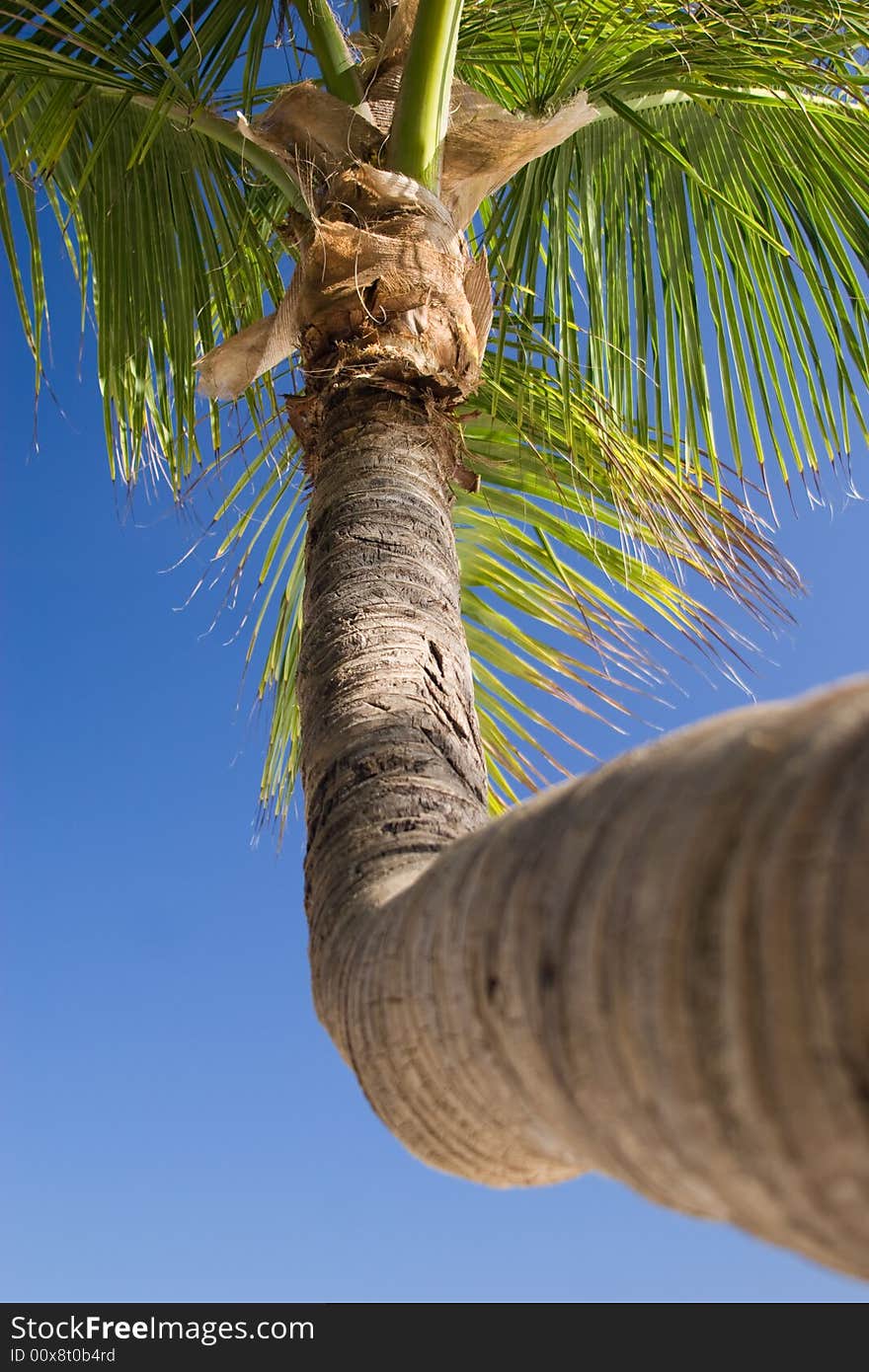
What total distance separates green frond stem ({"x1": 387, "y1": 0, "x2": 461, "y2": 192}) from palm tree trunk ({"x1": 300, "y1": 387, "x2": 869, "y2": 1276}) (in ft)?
4.61

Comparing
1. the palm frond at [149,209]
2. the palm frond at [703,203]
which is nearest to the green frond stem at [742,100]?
the palm frond at [703,203]

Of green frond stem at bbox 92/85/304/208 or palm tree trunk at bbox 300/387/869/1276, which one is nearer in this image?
palm tree trunk at bbox 300/387/869/1276

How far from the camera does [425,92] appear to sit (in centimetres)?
177

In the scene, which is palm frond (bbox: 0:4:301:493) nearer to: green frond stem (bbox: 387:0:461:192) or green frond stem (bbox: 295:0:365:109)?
green frond stem (bbox: 295:0:365:109)

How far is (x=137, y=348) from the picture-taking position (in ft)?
8.03

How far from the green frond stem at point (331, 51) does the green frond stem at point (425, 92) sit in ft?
0.68

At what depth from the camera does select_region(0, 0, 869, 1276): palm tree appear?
43 centimetres

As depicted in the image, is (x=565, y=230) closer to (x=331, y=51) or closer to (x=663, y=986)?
(x=331, y=51)

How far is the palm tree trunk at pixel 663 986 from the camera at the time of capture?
40 centimetres

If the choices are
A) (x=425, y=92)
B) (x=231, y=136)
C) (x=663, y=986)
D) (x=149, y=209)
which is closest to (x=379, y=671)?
(x=663, y=986)

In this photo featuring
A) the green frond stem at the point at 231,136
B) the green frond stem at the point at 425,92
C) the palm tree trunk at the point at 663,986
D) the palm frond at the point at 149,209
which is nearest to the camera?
the palm tree trunk at the point at 663,986

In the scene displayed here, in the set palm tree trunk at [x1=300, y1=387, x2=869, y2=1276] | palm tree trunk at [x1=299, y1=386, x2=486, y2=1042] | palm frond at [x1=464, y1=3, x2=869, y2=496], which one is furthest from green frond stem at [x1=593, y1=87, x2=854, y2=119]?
palm tree trunk at [x1=300, y1=387, x2=869, y2=1276]

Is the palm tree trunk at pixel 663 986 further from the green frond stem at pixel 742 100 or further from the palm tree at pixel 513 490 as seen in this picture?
the green frond stem at pixel 742 100

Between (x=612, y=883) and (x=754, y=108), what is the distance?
2556 millimetres
